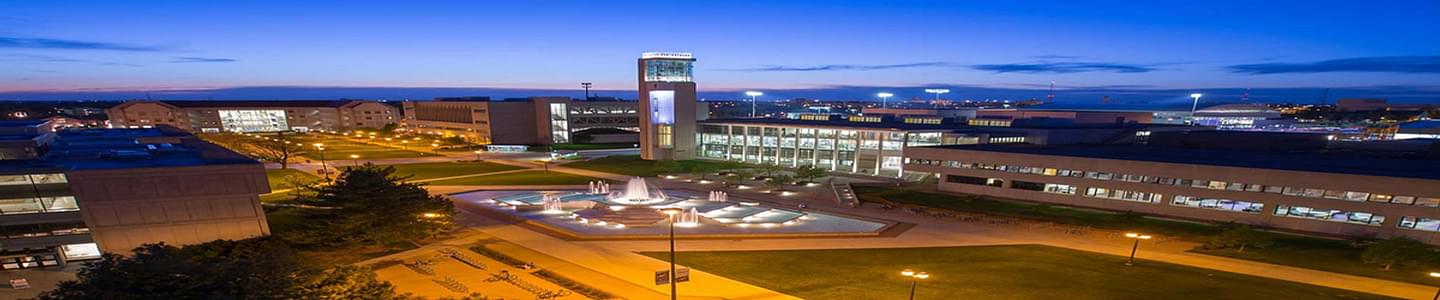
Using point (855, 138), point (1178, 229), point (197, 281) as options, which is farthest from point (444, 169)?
point (1178, 229)

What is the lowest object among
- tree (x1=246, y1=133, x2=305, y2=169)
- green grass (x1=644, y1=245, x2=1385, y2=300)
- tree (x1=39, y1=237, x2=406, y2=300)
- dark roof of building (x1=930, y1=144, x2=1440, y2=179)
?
green grass (x1=644, y1=245, x2=1385, y2=300)

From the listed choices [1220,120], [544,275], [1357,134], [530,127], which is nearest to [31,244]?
[544,275]

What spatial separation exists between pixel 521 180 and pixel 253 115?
148m

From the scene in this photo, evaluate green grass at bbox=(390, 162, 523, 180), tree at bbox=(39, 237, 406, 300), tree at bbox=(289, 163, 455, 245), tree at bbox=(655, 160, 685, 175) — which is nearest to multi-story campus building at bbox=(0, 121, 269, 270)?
tree at bbox=(289, 163, 455, 245)

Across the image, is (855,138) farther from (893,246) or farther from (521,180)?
(521,180)

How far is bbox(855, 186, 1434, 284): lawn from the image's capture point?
35.2 m

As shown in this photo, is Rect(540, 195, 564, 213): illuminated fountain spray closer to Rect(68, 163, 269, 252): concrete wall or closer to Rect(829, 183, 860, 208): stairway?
Rect(68, 163, 269, 252): concrete wall

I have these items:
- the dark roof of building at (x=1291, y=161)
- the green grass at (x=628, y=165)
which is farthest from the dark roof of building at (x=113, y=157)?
the dark roof of building at (x=1291, y=161)

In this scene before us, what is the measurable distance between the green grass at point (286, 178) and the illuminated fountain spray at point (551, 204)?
3114 cm

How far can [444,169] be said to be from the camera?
8719cm

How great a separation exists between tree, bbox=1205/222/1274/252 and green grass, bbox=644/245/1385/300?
6219mm

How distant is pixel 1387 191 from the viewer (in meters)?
41.1

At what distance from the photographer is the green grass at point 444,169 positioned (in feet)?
266

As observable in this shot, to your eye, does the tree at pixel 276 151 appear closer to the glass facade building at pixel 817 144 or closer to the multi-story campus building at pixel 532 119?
the multi-story campus building at pixel 532 119
